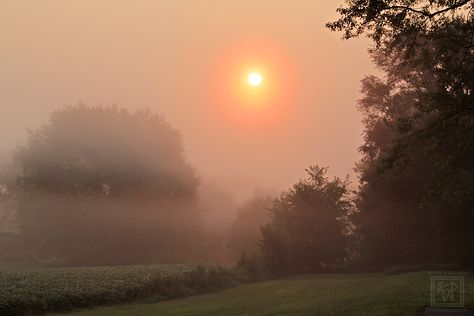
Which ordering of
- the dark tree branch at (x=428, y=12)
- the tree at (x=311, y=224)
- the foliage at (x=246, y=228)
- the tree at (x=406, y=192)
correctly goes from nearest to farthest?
the dark tree branch at (x=428, y=12) < the tree at (x=406, y=192) < the tree at (x=311, y=224) < the foliage at (x=246, y=228)

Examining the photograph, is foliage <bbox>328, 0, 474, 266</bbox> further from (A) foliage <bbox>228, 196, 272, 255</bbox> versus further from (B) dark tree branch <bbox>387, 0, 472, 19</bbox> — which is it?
(A) foliage <bbox>228, 196, 272, 255</bbox>

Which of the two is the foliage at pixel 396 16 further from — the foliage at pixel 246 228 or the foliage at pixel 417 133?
the foliage at pixel 246 228

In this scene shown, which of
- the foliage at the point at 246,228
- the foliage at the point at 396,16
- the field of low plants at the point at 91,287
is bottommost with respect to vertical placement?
the field of low plants at the point at 91,287

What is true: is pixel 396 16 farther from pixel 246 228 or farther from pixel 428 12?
pixel 246 228

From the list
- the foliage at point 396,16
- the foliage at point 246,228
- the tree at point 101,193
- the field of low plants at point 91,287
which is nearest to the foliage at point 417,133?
the foliage at point 396,16

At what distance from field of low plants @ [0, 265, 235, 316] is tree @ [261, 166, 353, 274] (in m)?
14.2

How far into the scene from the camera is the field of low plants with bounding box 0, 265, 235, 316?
2192cm

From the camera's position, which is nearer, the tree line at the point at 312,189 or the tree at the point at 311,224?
the tree line at the point at 312,189

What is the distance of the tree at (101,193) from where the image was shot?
211 feet

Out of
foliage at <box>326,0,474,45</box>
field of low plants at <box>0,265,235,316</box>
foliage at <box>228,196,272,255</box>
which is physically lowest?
field of low plants at <box>0,265,235,316</box>

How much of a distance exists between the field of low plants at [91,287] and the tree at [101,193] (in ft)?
99.2

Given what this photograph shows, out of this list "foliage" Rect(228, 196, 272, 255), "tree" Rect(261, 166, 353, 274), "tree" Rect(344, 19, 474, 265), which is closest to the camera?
"tree" Rect(344, 19, 474, 265)

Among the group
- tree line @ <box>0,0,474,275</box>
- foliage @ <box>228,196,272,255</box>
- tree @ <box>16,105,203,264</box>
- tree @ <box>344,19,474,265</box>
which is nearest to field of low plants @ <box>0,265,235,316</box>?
tree line @ <box>0,0,474,275</box>

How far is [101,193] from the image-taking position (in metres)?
66.5
